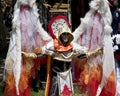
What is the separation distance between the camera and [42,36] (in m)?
7.73

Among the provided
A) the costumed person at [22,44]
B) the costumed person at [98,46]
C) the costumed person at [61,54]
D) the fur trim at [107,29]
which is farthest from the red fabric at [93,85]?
the costumed person at [22,44]

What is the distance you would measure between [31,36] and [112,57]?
1289 mm

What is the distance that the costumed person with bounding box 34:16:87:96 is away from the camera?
7.49 meters

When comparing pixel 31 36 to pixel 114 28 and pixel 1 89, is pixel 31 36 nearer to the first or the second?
pixel 114 28

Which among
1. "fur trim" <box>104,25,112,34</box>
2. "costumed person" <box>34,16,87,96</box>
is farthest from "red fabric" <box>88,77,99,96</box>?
"fur trim" <box>104,25,112,34</box>

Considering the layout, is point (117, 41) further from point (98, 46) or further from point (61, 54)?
point (61, 54)

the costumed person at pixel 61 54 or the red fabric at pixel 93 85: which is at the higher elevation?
the costumed person at pixel 61 54

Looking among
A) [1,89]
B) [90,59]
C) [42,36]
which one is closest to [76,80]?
[90,59]

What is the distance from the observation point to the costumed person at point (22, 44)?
7.67 meters

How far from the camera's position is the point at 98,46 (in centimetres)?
800

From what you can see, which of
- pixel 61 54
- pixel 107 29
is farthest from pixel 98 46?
pixel 61 54

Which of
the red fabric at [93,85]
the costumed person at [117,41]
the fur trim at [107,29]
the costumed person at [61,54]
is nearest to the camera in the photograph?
the costumed person at [61,54]

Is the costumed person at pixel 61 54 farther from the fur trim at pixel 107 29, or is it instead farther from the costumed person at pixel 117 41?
the costumed person at pixel 117 41

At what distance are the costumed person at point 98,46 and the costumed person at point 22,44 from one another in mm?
610
